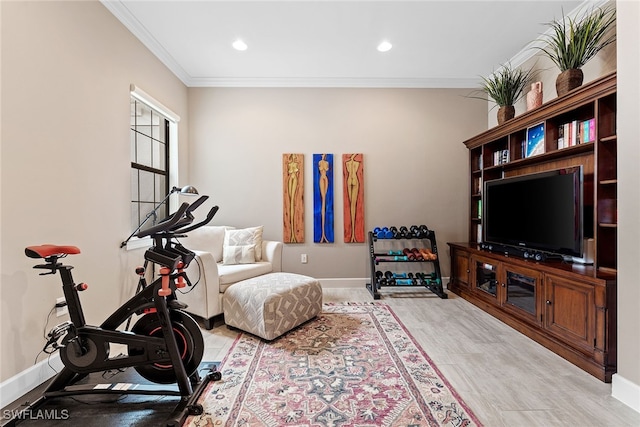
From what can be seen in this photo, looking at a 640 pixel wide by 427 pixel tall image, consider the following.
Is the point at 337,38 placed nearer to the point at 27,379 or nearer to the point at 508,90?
the point at 508,90

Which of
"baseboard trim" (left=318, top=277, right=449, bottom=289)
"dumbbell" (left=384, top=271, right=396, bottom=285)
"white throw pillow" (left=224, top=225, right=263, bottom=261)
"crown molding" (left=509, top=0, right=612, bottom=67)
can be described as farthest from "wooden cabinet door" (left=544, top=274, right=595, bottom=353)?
"white throw pillow" (left=224, top=225, right=263, bottom=261)

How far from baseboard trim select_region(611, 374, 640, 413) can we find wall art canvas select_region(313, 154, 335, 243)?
109 inches

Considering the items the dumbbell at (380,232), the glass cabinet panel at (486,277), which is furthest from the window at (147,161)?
the glass cabinet panel at (486,277)

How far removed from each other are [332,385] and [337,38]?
10.2 feet

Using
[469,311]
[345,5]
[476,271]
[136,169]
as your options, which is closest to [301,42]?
[345,5]

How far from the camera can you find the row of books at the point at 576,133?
214 cm

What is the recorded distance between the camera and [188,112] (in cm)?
375

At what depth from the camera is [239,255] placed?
314 cm

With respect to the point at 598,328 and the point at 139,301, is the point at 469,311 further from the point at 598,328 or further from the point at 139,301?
the point at 139,301

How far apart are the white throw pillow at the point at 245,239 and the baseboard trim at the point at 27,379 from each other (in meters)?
1.65

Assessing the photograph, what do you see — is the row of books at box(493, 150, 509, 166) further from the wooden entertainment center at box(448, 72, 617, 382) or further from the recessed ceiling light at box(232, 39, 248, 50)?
the recessed ceiling light at box(232, 39, 248, 50)

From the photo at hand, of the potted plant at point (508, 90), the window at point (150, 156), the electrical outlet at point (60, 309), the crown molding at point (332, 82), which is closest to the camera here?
the electrical outlet at point (60, 309)

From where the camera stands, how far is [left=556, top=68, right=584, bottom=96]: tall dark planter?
7.42 ft

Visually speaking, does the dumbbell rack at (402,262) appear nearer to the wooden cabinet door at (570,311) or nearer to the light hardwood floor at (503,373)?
the light hardwood floor at (503,373)
